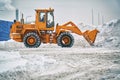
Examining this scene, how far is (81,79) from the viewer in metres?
8.70

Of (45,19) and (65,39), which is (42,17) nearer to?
(45,19)

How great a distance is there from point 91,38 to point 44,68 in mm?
10712

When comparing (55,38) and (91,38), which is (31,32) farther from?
(91,38)

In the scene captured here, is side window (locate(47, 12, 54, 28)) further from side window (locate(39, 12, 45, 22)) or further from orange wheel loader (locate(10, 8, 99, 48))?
side window (locate(39, 12, 45, 22))

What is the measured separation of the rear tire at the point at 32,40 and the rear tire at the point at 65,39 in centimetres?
155

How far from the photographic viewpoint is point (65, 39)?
774 inches

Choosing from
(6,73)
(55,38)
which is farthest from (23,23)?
(6,73)

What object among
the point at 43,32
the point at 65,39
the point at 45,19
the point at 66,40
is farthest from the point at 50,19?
the point at 66,40

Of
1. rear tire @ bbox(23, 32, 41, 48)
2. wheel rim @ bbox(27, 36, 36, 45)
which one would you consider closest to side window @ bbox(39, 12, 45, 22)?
rear tire @ bbox(23, 32, 41, 48)

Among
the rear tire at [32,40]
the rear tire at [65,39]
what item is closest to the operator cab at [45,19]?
the rear tire at [32,40]

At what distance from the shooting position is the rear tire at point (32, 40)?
1936 cm

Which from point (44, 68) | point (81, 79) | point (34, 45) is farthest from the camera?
point (34, 45)

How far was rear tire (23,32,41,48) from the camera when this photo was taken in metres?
19.4

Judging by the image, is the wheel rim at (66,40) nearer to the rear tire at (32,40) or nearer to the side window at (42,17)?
the rear tire at (32,40)
